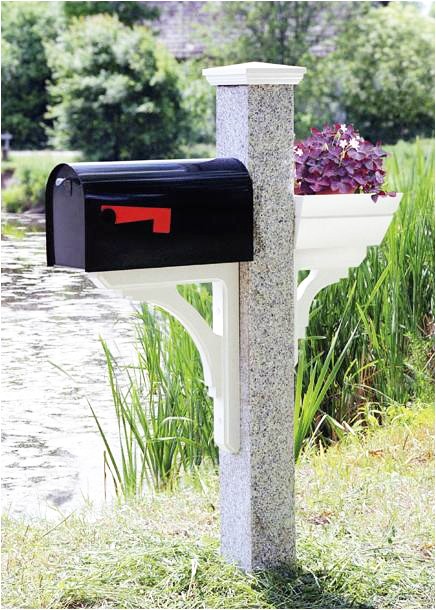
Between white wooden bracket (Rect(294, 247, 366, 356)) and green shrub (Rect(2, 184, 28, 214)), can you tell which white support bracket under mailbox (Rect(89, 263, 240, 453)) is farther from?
green shrub (Rect(2, 184, 28, 214))

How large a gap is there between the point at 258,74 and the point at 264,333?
700 mm

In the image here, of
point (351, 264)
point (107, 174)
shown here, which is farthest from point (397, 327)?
point (107, 174)

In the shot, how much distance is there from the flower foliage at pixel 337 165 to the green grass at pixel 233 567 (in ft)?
3.54

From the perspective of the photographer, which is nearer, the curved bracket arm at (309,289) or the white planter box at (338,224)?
the white planter box at (338,224)

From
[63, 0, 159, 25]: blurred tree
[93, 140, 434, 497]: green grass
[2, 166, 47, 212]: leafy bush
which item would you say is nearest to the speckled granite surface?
[93, 140, 434, 497]: green grass

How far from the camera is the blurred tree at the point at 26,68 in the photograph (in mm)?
19656

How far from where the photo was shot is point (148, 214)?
282 cm

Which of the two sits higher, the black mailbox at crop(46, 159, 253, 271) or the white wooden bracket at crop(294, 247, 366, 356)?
the black mailbox at crop(46, 159, 253, 271)

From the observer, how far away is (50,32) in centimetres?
2036

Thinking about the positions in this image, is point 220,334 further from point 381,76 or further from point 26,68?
point 26,68

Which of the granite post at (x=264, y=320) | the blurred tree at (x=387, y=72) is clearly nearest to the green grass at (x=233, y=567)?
the granite post at (x=264, y=320)

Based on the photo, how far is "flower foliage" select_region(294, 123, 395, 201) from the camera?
10.4 feet

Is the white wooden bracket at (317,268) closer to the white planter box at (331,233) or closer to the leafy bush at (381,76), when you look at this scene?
the white planter box at (331,233)

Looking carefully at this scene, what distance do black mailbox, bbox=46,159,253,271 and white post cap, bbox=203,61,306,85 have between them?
8.6 inches
